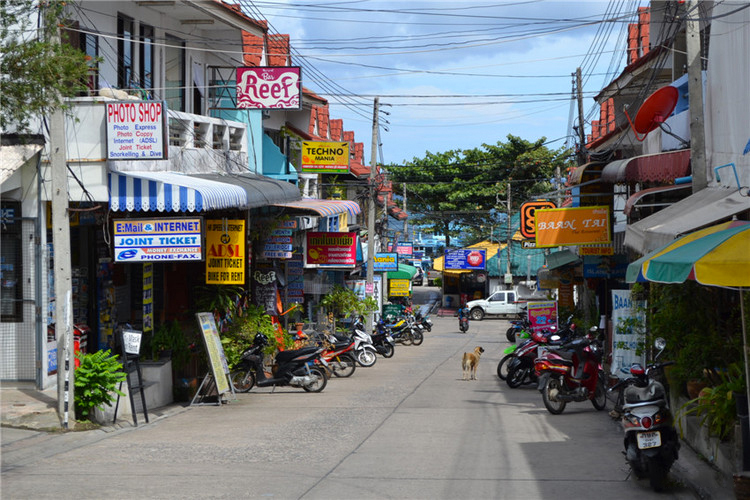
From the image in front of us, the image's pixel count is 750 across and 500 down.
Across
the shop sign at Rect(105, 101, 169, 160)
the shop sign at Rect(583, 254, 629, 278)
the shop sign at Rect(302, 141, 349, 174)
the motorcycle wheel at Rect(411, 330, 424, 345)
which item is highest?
the shop sign at Rect(302, 141, 349, 174)

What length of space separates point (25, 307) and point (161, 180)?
9.86 ft

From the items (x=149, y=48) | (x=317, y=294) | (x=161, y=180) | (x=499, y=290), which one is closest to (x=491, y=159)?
(x=499, y=290)

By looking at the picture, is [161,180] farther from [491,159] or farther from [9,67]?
[491,159]

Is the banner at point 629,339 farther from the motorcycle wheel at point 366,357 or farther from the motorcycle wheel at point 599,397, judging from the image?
the motorcycle wheel at point 366,357

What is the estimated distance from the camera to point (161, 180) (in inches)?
544

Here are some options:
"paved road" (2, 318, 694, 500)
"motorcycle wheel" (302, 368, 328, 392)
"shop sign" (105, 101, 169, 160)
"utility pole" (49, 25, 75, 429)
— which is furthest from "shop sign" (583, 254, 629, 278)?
"utility pole" (49, 25, 75, 429)

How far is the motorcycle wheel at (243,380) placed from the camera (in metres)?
17.0

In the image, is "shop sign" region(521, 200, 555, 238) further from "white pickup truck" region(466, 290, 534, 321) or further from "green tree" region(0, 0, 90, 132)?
"green tree" region(0, 0, 90, 132)

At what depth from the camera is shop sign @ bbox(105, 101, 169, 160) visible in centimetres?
1317

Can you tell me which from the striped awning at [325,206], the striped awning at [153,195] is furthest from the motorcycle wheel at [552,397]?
the striped awning at [325,206]

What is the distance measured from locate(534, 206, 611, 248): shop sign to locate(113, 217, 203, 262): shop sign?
9.61 meters

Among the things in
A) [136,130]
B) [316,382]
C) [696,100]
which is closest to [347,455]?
[136,130]

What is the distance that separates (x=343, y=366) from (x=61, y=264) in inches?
423

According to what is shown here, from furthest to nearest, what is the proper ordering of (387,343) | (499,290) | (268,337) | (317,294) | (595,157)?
(499,290) → (317,294) → (387,343) → (595,157) → (268,337)
